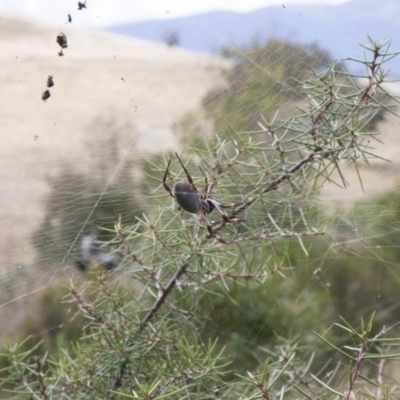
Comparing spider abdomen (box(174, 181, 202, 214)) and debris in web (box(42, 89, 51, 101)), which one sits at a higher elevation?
debris in web (box(42, 89, 51, 101))

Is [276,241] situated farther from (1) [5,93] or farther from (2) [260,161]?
(1) [5,93]

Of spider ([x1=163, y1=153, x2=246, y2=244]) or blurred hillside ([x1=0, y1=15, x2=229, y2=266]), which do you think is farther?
blurred hillside ([x1=0, y1=15, x2=229, y2=266])

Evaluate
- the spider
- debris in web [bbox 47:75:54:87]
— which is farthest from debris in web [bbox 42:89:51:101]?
the spider

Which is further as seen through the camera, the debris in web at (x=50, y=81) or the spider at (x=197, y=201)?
the debris in web at (x=50, y=81)

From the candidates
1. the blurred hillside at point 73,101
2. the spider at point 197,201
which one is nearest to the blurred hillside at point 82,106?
the blurred hillside at point 73,101

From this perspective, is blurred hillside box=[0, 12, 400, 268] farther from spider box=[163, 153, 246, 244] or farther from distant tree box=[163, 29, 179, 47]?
spider box=[163, 153, 246, 244]

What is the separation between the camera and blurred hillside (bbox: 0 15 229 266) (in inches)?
17.2

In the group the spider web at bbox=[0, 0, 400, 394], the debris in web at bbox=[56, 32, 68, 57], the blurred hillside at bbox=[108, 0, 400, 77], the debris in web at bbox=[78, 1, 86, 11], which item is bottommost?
the spider web at bbox=[0, 0, 400, 394]

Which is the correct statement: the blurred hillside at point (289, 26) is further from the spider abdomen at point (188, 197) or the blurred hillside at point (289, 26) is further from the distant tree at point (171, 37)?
the spider abdomen at point (188, 197)

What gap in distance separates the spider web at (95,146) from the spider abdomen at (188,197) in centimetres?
8

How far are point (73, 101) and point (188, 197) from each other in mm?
210

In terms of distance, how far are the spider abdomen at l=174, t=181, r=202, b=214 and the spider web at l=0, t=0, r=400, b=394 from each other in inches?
3.1

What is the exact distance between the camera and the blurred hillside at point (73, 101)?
0.44m

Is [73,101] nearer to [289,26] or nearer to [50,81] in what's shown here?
[50,81]
